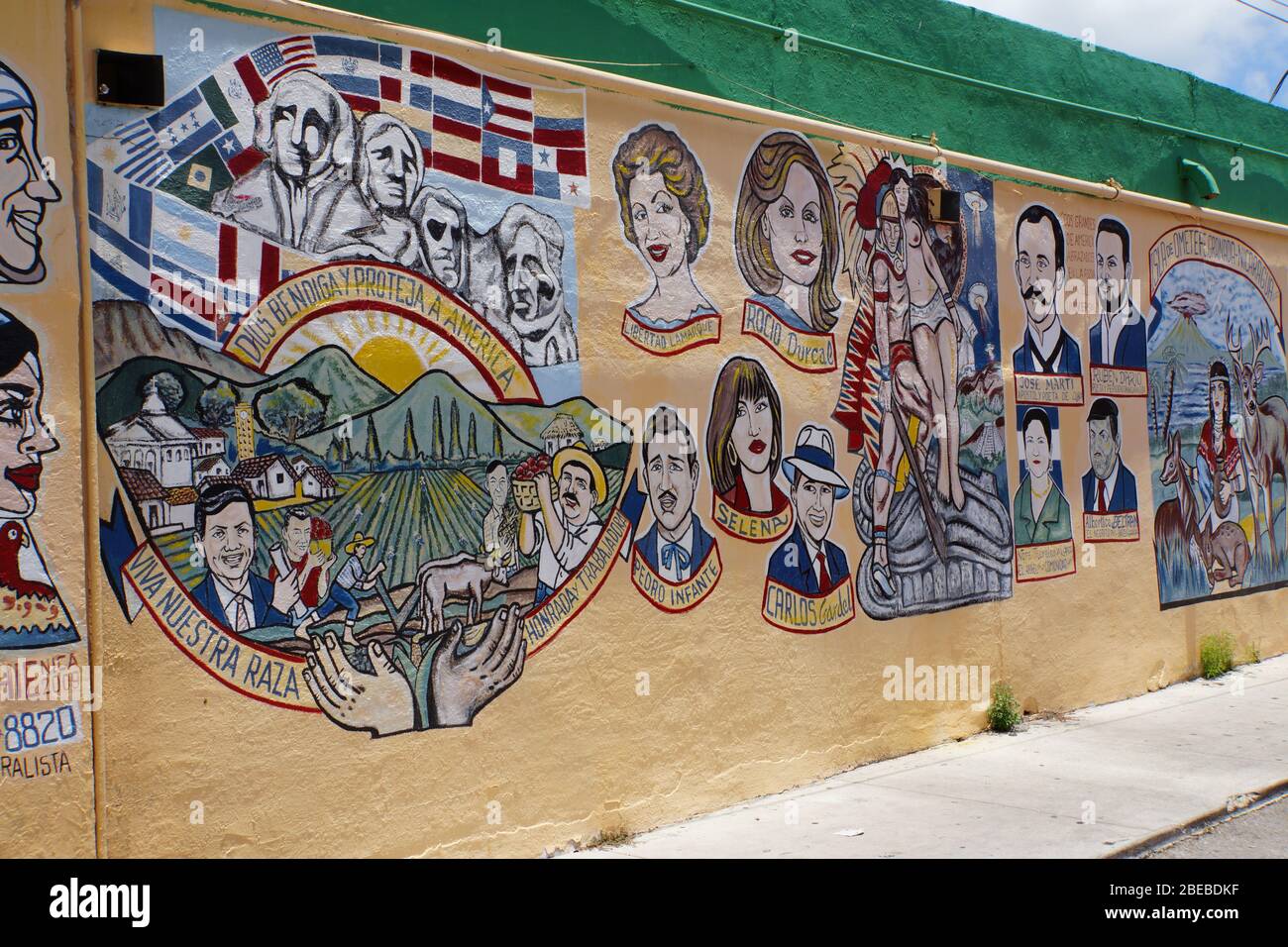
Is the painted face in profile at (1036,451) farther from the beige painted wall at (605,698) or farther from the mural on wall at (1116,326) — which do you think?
the mural on wall at (1116,326)

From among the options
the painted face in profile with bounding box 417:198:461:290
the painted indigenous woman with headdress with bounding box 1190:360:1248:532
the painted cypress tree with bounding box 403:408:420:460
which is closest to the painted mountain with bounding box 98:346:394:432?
the painted cypress tree with bounding box 403:408:420:460

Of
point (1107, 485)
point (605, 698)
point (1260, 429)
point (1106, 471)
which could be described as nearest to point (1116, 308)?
point (1106, 471)

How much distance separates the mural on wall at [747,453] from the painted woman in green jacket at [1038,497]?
2.60m

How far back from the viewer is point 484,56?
6488 mm

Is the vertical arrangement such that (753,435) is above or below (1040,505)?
above

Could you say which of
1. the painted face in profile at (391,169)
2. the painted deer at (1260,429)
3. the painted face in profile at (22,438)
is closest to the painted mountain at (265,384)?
the painted face in profile at (22,438)

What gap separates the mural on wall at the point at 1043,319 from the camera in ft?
32.0

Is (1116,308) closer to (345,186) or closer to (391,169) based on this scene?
(391,169)

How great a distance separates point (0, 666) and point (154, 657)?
0.63 metres

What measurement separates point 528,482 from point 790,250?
2.56 m

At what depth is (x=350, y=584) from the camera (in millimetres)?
5887

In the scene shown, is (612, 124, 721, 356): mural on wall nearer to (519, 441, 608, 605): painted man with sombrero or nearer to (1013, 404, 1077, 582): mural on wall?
(519, 441, 608, 605): painted man with sombrero

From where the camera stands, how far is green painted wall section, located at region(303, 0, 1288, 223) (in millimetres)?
6969

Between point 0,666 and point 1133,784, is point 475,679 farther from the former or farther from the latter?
point 1133,784
